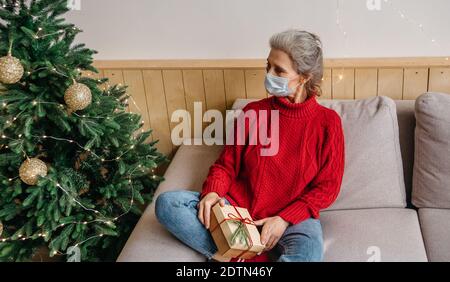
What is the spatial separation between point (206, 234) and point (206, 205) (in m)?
0.10

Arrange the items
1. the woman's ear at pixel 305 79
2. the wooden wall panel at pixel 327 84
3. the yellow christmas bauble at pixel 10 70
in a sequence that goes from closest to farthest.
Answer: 1. the yellow christmas bauble at pixel 10 70
2. the woman's ear at pixel 305 79
3. the wooden wall panel at pixel 327 84

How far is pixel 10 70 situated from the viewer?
145 cm

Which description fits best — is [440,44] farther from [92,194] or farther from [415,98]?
[92,194]

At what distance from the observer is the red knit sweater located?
166 centimetres

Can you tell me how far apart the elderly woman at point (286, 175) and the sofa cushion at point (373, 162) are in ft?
0.37

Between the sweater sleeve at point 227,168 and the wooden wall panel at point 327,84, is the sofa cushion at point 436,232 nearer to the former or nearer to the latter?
the wooden wall panel at point 327,84

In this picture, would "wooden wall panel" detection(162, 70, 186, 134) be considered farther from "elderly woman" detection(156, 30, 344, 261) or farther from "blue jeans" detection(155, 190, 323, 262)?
"blue jeans" detection(155, 190, 323, 262)

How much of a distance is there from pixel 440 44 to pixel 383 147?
1.59 feet

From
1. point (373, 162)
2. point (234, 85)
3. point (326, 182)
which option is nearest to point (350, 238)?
point (326, 182)

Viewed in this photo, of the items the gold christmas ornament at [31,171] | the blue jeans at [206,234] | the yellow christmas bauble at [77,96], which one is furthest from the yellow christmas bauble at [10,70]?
the blue jeans at [206,234]

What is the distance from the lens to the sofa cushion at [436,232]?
155 centimetres

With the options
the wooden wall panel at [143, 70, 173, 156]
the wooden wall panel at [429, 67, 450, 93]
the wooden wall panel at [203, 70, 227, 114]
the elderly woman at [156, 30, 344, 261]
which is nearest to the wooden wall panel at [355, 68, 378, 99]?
the wooden wall panel at [429, 67, 450, 93]

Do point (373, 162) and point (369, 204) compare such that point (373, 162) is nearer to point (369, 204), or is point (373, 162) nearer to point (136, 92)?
point (369, 204)

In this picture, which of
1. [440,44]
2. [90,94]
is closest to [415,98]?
[440,44]
